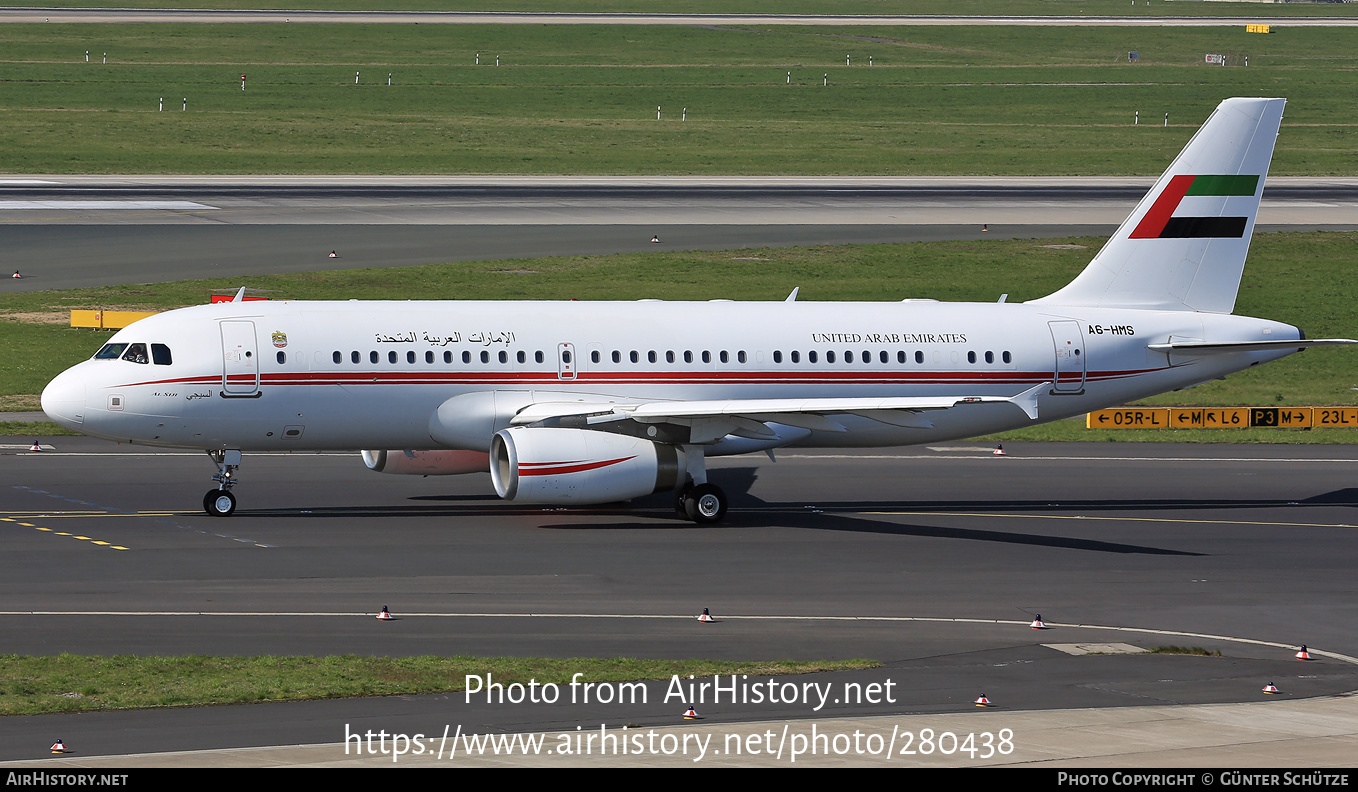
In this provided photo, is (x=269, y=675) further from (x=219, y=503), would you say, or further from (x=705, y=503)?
(x=705, y=503)

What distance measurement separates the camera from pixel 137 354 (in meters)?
37.5

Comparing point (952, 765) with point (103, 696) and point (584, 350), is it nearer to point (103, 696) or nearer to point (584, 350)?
point (103, 696)

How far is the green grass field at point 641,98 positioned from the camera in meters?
110

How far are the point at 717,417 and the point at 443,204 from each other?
55.3 metres

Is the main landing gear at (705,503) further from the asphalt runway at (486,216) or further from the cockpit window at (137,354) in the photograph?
the asphalt runway at (486,216)

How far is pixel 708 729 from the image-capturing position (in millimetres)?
20844

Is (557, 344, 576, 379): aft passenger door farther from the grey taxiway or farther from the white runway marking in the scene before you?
the white runway marking

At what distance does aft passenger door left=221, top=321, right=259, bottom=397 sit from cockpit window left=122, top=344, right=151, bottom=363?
1669 mm

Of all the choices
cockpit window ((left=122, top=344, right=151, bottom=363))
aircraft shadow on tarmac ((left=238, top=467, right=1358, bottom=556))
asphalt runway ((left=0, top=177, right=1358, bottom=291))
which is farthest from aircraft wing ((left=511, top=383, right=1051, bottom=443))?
asphalt runway ((left=0, top=177, right=1358, bottom=291))

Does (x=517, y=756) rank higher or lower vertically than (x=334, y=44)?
lower

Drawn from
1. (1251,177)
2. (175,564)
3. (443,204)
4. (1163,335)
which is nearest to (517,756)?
(175,564)

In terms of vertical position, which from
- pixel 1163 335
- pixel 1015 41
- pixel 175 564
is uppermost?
pixel 1015 41

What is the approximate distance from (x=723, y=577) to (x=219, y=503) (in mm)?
12107

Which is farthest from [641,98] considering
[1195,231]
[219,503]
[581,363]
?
[219,503]
